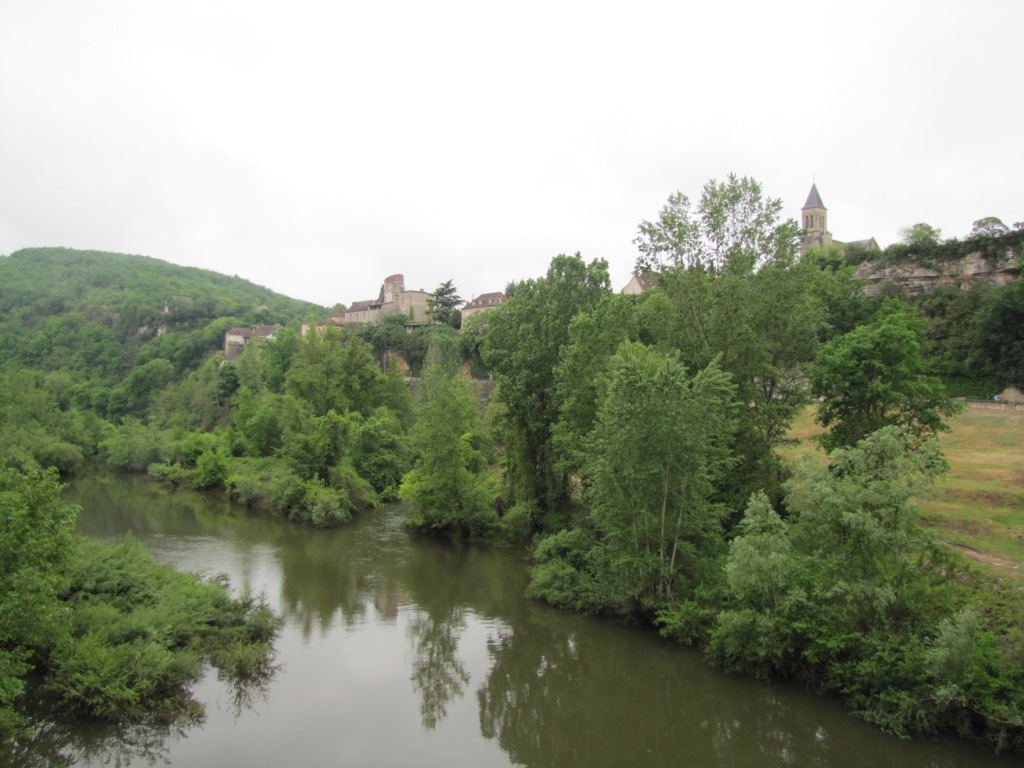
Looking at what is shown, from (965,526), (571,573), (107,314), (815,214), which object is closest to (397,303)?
(107,314)

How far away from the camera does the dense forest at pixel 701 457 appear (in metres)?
15.2

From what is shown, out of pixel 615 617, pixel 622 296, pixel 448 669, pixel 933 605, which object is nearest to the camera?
pixel 933 605

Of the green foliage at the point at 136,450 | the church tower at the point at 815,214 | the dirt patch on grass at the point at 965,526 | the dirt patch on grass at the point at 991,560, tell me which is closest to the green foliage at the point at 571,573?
the dirt patch on grass at the point at 991,560

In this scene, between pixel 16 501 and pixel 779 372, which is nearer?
pixel 16 501

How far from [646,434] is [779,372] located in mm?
7943

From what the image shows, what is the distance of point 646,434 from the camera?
19547 mm

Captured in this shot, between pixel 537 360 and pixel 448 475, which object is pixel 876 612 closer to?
pixel 537 360

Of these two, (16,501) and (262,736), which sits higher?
(16,501)

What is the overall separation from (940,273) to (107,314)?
109 metres

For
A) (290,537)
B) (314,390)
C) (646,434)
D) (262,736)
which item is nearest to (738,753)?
(646,434)

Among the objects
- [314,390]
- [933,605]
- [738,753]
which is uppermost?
[314,390]

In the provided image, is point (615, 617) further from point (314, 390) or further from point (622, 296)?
point (314, 390)

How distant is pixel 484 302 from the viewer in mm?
91875

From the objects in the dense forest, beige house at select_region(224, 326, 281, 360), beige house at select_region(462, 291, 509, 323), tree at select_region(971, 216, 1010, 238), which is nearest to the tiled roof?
beige house at select_region(462, 291, 509, 323)
